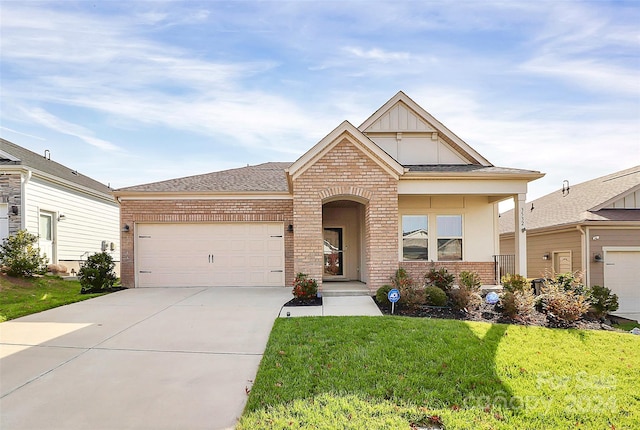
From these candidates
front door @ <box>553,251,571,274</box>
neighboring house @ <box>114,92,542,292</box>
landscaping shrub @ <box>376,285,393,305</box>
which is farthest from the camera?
front door @ <box>553,251,571,274</box>

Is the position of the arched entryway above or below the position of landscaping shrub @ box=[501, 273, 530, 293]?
above

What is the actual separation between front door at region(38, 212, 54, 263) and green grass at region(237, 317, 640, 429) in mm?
12145

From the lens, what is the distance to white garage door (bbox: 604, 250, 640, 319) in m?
12.8

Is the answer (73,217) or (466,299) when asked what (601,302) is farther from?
(73,217)

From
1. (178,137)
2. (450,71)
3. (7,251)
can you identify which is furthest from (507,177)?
(7,251)

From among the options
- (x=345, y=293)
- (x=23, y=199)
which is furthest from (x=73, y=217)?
(x=345, y=293)

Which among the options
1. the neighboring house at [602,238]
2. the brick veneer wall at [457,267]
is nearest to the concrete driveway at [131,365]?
the brick veneer wall at [457,267]

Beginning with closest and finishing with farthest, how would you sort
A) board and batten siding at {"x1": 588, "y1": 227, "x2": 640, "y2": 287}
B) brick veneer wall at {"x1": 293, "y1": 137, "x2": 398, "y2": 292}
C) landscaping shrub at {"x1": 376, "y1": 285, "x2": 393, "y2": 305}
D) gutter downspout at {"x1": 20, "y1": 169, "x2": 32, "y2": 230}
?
1. landscaping shrub at {"x1": 376, "y1": 285, "x2": 393, "y2": 305}
2. brick veneer wall at {"x1": 293, "y1": 137, "x2": 398, "y2": 292}
3. board and batten siding at {"x1": 588, "y1": 227, "x2": 640, "y2": 287}
4. gutter downspout at {"x1": 20, "y1": 169, "x2": 32, "y2": 230}

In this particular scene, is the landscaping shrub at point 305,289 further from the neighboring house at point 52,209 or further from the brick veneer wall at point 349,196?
the neighboring house at point 52,209

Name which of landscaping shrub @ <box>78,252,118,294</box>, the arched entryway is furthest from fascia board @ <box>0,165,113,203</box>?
the arched entryway

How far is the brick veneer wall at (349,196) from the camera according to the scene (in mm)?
9703

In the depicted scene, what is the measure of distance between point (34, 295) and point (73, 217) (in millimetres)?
6788

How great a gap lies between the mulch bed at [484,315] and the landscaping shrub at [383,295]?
0.07 meters

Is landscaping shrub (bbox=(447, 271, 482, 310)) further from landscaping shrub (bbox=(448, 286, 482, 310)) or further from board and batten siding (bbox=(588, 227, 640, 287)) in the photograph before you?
board and batten siding (bbox=(588, 227, 640, 287))
